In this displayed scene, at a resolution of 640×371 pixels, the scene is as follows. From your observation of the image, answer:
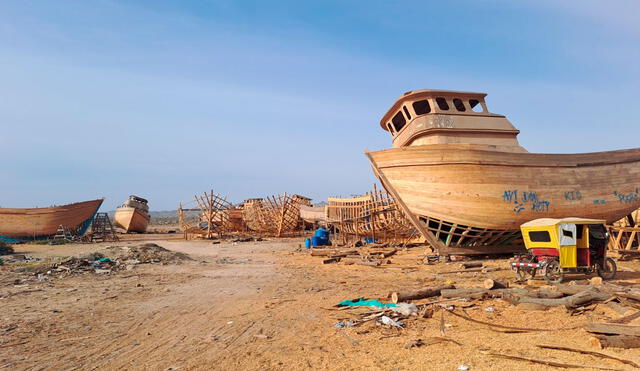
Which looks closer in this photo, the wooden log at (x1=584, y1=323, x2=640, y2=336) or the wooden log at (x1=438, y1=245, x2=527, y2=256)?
the wooden log at (x1=584, y1=323, x2=640, y2=336)

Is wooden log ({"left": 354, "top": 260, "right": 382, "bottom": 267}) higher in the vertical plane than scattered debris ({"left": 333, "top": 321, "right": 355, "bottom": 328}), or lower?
higher

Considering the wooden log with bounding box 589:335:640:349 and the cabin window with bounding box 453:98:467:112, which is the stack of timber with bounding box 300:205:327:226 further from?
the wooden log with bounding box 589:335:640:349

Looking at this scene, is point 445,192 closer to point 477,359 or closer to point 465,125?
point 465,125

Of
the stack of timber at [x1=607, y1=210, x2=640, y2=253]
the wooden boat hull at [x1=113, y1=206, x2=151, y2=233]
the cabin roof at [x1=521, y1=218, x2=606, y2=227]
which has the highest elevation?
the wooden boat hull at [x1=113, y1=206, x2=151, y2=233]

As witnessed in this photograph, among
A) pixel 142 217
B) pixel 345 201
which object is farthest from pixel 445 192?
pixel 142 217

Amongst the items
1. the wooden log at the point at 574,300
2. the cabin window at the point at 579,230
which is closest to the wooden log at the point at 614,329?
the wooden log at the point at 574,300

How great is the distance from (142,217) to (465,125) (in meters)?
37.8

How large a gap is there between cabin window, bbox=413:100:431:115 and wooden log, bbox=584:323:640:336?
37.5 feet

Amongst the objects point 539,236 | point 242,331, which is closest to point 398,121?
point 539,236

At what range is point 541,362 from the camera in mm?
4137

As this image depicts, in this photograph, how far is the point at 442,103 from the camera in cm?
1526

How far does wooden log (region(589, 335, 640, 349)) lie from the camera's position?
444 cm

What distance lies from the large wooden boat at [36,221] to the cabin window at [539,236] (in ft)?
97.7

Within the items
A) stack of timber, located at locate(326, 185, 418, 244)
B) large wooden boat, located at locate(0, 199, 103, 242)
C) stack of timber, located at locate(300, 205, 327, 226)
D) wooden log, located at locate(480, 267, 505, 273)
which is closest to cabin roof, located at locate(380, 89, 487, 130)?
stack of timber, located at locate(326, 185, 418, 244)
